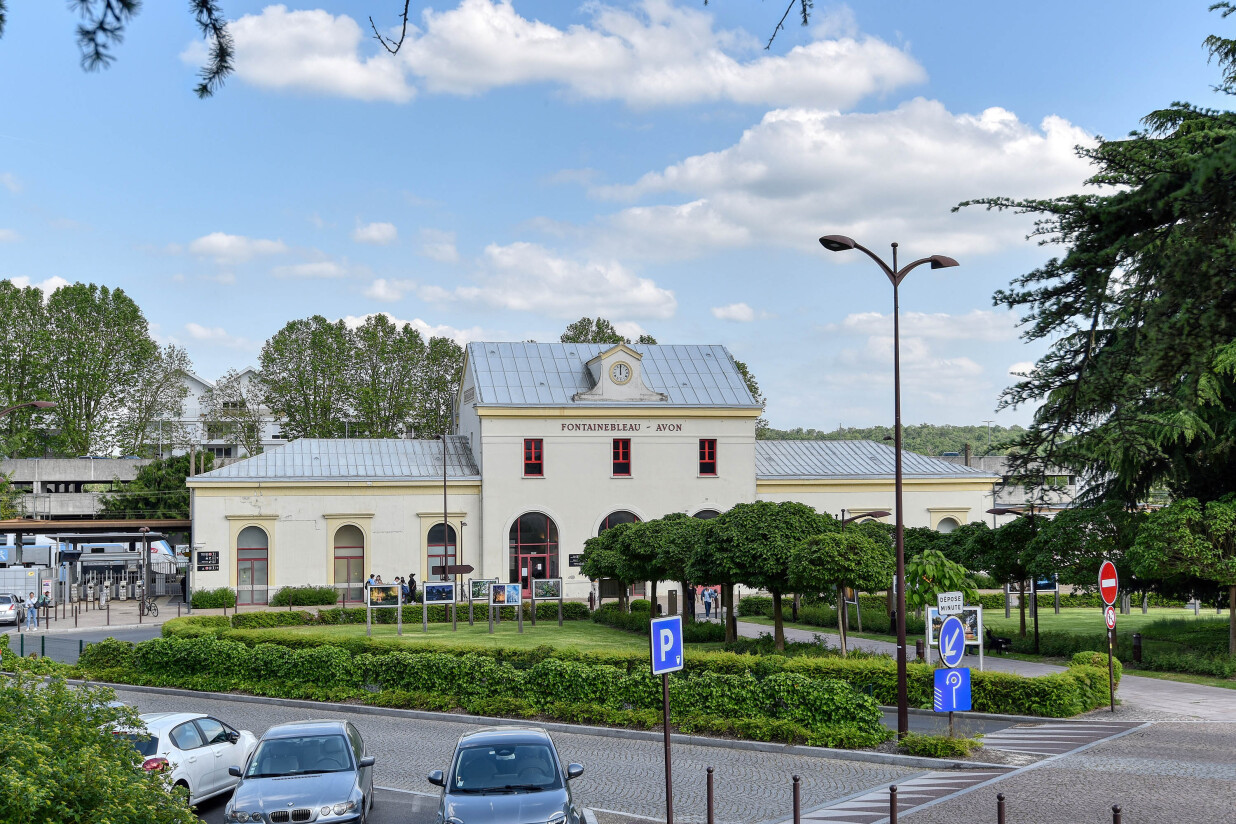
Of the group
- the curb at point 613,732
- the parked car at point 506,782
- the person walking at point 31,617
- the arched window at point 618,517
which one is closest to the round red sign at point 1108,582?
the curb at point 613,732

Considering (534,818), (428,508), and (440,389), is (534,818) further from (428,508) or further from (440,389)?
(440,389)

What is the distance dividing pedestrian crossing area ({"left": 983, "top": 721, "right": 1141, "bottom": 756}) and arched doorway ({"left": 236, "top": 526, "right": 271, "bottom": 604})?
134 feet

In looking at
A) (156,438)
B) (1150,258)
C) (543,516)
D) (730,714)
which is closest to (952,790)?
(730,714)

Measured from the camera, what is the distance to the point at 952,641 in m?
18.2

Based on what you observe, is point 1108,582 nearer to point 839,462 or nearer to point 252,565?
point 839,462

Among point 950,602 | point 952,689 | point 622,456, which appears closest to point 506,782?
point 952,689

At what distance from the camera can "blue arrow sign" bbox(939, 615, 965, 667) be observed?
18234mm

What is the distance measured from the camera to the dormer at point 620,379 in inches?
2231

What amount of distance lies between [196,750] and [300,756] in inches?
102

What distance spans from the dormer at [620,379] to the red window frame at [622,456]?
2.27 metres

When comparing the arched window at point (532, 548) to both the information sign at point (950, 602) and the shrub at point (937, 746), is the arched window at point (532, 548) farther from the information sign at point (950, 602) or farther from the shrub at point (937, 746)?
the shrub at point (937, 746)

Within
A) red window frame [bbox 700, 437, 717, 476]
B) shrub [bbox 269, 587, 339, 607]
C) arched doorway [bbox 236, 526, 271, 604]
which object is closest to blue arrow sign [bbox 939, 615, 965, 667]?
shrub [bbox 269, 587, 339, 607]

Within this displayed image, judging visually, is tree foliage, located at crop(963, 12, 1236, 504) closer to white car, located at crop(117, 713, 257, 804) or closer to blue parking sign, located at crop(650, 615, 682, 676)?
blue parking sign, located at crop(650, 615, 682, 676)

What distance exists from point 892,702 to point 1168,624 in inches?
817
